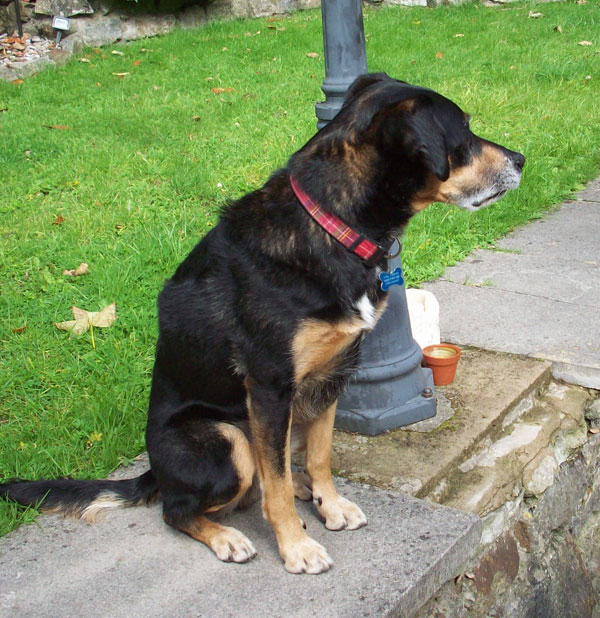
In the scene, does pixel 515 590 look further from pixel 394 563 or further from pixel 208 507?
pixel 208 507

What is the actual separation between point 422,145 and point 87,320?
8.43 feet

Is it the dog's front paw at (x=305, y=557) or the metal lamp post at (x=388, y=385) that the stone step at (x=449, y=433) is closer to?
the metal lamp post at (x=388, y=385)

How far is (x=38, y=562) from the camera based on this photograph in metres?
2.65

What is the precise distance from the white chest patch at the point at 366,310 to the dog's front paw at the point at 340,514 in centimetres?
70

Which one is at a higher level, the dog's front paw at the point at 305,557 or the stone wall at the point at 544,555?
the dog's front paw at the point at 305,557

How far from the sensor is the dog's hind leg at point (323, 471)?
9.22 feet

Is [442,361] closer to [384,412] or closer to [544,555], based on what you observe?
[384,412]

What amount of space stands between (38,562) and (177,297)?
103 centimetres

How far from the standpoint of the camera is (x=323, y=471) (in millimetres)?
2879

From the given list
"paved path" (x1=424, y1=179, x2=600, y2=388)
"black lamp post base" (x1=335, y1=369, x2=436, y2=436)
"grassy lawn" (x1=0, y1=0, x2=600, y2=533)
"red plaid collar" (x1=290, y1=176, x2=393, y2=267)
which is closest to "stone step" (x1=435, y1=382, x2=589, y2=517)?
"paved path" (x1=424, y1=179, x2=600, y2=388)

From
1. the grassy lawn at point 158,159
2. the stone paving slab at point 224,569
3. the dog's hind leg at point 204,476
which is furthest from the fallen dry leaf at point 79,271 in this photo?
the dog's hind leg at point 204,476

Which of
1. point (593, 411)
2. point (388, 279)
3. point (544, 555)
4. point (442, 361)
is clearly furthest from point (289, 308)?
point (593, 411)

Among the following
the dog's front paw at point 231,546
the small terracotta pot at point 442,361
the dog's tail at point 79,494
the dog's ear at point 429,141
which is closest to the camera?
the dog's ear at point 429,141

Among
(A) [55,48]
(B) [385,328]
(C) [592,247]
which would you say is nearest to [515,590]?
(B) [385,328]
